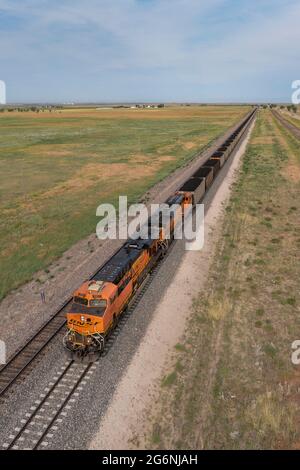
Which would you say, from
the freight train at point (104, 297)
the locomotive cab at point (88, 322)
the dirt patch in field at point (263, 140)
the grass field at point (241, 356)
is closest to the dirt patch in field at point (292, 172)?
the grass field at point (241, 356)

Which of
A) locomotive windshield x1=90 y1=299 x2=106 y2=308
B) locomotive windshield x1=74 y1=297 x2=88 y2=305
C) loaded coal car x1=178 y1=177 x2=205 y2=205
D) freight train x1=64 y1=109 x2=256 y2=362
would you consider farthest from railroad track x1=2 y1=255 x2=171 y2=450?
loaded coal car x1=178 y1=177 x2=205 y2=205

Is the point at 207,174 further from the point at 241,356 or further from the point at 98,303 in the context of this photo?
the point at 98,303

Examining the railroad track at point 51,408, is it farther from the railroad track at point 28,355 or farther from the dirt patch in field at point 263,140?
the dirt patch in field at point 263,140

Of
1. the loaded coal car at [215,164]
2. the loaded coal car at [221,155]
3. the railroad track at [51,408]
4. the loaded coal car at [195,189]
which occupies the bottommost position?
the railroad track at [51,408]

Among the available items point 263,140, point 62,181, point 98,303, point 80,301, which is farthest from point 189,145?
point 98,303

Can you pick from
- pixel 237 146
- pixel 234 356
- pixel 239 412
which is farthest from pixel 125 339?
pixel 237 146

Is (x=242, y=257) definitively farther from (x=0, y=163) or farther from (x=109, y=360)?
(x=0, y=163)
